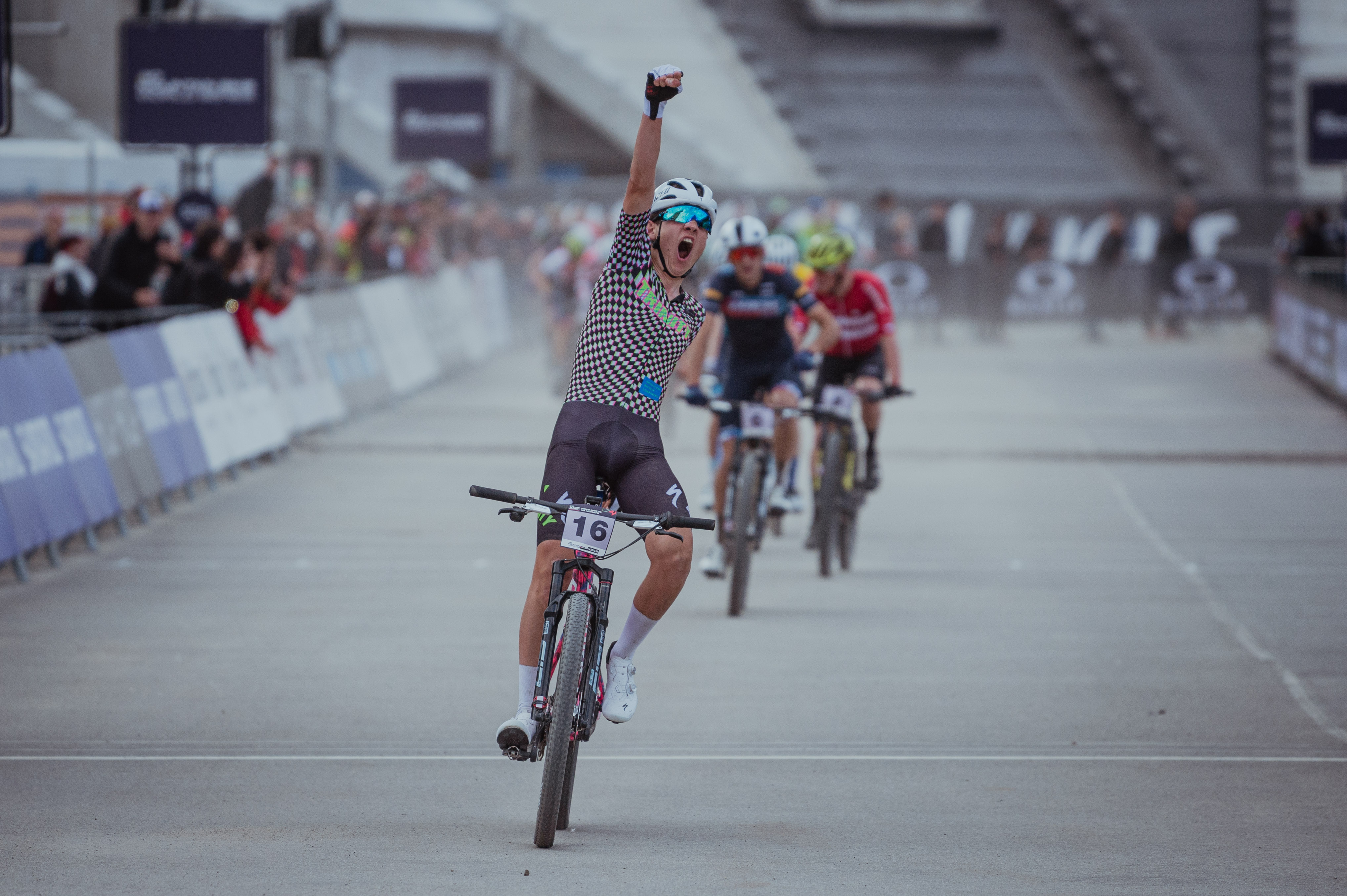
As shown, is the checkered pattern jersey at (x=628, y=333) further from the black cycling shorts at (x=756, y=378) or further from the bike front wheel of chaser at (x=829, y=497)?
the bike front wheel of chaser at (x=829, y=497)

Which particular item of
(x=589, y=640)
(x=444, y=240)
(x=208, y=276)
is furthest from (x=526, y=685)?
(x=444, y=240)

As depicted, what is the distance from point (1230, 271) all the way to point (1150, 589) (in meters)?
23.3

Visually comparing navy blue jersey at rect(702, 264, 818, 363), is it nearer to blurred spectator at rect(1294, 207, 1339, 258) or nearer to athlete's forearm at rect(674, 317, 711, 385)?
athlete's forearm at rect(674, 317, 711, 385)

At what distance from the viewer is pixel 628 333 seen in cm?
646

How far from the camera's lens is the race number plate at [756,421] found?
11078 millimetres

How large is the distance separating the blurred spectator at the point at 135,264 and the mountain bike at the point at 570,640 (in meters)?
10.4

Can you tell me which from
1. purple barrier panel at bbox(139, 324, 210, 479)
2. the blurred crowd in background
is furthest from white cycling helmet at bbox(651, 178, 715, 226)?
purple barrier panel at bbox(139, 324, 210, 479)

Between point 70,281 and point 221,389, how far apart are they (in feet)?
7.28

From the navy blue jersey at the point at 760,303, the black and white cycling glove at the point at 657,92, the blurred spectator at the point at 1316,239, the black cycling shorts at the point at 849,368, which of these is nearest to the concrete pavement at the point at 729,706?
the black cycling shorts at the point at 849,368

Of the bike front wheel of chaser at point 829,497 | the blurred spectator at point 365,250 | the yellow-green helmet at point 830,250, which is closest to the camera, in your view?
the bike front wheel of chaser at point 829,497

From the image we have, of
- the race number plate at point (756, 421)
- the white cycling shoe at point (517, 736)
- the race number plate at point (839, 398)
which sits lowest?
the white cycling shoe at point (517, 736)

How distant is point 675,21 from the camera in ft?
148

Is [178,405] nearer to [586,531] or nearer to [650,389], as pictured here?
[650,389]

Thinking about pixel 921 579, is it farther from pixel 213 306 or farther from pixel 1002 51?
pixel 1002 51
